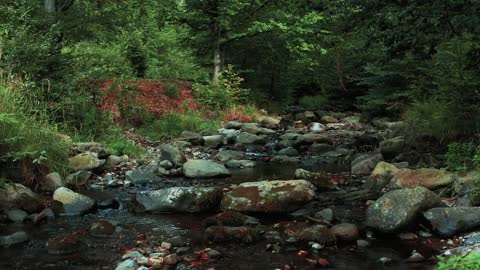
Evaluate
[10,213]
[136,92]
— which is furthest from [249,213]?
[136,92]

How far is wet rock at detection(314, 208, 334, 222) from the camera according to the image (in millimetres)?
6283

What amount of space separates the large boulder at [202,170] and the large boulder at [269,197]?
203 cm

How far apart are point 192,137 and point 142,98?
2822 mm

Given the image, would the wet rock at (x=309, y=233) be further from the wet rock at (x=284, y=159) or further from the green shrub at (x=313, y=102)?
the green shrub at (x=313, y=102)

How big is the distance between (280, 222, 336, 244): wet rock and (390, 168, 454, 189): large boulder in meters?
2.33

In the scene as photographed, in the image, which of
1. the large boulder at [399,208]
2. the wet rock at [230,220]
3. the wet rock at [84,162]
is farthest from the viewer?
the wet rock at [84,162]

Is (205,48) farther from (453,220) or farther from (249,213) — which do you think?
(453,220)

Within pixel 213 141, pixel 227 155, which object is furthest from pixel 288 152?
pixel 213 141

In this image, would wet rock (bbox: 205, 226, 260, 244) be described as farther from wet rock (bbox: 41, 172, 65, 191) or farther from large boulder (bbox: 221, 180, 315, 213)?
wet rock (bbox: 41, 172, 65, 191)

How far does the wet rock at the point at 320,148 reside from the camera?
12.4 metres

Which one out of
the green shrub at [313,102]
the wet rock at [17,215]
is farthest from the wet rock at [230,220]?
the green shrub at [313,102]

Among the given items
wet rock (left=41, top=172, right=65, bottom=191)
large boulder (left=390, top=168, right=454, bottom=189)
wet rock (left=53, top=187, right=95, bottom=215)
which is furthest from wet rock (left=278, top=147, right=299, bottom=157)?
wet rock (left=53, top=187, right=95, bottom=215)

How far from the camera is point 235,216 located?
6.16 m

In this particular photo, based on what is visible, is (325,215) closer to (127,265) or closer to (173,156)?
(127,265)
